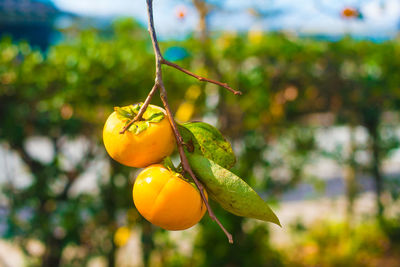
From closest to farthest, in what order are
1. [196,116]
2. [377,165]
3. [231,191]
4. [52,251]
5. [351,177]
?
[231,191] < [52,251] < [196,116] < [351,177] < [377,165]

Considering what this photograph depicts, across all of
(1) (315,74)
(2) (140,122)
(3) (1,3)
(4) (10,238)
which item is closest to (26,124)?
(4) (10,238)

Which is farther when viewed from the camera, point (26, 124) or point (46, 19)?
point (46, 19)

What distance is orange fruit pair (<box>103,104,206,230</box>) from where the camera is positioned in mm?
621

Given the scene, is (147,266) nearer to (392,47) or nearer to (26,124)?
(26,124)

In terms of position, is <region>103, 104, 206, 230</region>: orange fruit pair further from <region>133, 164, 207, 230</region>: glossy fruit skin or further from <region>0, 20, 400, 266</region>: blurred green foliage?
<region>0, 20, 400, 266</region>: blurred green foliage

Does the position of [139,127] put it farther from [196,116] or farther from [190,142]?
[196,116]

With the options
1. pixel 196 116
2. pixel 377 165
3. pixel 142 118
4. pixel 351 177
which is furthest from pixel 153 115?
pixel 377 165

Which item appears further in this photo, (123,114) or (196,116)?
(196,116)

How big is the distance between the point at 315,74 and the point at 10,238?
2.58 metres

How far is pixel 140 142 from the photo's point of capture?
63cm

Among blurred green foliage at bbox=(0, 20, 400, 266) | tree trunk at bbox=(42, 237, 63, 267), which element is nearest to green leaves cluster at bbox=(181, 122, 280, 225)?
blurred green foliage at bbox=(0, 20, 400, 266)

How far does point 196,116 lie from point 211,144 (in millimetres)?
2243

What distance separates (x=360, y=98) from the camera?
3484mm

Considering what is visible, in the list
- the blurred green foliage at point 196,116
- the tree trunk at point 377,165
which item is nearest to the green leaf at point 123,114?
the blurred green foliage at point 196,116
